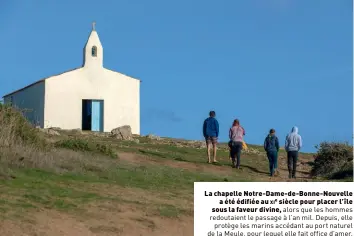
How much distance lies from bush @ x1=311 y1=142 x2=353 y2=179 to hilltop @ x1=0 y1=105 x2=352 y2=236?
3099 mm

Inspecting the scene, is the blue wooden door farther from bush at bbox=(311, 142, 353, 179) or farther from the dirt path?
the dirt path

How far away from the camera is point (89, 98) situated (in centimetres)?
4228

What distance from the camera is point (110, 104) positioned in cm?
4266

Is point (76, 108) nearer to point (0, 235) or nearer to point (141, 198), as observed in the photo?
point (141, 198)

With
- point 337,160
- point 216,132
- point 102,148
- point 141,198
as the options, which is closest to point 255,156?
point 337,160

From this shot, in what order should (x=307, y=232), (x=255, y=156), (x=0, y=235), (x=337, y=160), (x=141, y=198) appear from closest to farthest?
(x=0, y=235) < (x=307, y=232) < (x=141, y=198) < (x=337, y=160) < (x=255, y=156)

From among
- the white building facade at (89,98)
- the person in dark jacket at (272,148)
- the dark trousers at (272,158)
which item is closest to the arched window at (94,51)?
the white building facade at (89,98)

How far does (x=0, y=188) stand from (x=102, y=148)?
878cm

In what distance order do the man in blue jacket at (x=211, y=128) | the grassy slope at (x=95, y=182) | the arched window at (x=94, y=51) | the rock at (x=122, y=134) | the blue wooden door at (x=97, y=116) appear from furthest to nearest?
the arched window at (x=94, y=51) < the blue wooden door at (x=97, y=116) < the rock at (x=122, y=134) < the man in blue jacket at (x=211, y=128) < the grassy slope at (x=95, y=182)

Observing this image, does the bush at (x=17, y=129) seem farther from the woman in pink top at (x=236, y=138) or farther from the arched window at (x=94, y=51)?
the arched window at (x=94, y=51)

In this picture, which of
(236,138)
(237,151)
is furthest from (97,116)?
(236,138)

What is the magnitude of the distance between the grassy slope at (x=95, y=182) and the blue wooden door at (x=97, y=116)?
2007cm

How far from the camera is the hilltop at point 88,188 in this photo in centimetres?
1157

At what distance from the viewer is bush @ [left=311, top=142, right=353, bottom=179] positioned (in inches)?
952
